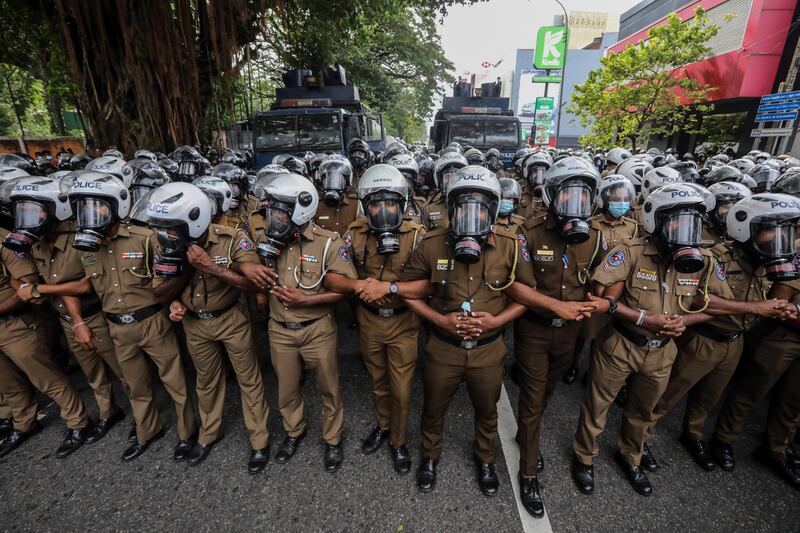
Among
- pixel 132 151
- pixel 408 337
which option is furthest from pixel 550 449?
pixel 132 151

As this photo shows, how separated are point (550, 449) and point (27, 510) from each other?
13.3 ft

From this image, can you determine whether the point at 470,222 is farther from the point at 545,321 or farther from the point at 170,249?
the point at 170,249

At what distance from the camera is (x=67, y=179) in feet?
10.7

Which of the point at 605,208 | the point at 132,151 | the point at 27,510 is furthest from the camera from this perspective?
the point at 132,151

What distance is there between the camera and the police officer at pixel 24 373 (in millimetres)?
3057

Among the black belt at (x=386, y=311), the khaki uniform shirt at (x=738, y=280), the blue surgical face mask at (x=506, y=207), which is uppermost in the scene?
the blue surgical face mask at (x=506, y=207)

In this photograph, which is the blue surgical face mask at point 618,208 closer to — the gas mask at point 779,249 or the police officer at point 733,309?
the police officer at point 733,309

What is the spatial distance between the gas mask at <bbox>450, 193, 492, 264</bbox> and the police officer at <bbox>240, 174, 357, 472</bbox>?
102 centimetres

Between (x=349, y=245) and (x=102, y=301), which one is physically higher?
(x=349, y=245)

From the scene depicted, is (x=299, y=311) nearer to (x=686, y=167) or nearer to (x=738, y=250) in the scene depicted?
(x=738, y=250)

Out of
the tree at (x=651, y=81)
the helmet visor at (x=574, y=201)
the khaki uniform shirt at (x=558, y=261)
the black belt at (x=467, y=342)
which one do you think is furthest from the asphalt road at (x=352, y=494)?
the tree at (x=651, y=81)

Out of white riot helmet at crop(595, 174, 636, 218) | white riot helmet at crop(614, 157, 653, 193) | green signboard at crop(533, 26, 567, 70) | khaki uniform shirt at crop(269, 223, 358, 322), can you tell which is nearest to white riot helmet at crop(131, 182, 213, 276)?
khaki uniform shirt at crop(269, 223, 358, 322)

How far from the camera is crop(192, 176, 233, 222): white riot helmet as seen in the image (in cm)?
397

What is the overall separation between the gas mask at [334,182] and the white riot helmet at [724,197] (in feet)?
13.1
